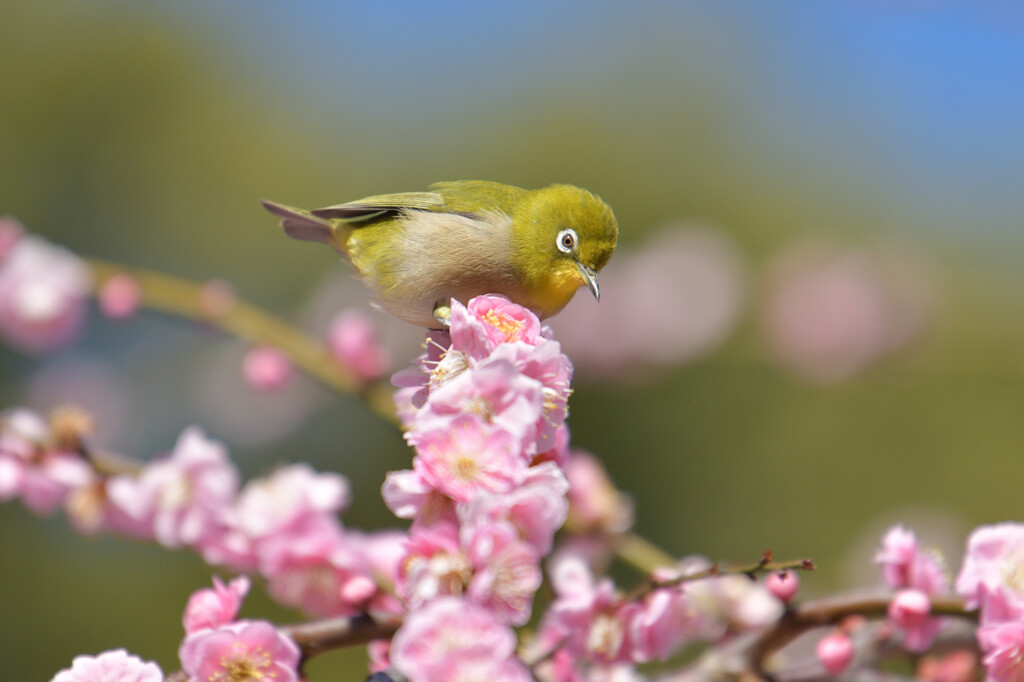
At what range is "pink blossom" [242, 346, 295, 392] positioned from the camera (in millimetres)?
2133

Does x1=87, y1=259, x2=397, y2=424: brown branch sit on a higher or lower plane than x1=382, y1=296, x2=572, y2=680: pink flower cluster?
higher

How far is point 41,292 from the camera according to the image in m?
2.34

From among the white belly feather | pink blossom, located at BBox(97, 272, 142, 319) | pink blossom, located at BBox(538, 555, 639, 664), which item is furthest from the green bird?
pink blossom, located at BBox(97, 272, 142, 319)

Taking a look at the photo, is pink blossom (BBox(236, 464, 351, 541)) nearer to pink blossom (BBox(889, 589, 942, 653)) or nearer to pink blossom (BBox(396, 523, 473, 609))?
pink blossom (BBox(396, 523, 473, 609))

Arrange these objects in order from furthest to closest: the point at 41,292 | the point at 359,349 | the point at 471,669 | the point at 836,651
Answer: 1. the point at 41,292
2. the point at 359,349
3. the point at 836,651
4. the point at 471,669

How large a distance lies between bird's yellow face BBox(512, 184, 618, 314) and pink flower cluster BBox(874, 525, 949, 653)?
0.61 meters

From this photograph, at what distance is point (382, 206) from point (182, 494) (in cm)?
69

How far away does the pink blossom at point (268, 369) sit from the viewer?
213cm

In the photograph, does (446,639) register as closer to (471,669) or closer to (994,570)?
(471,669)

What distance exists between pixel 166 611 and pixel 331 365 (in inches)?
168

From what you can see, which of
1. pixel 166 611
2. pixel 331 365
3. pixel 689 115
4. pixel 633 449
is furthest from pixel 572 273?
pixel 689 115

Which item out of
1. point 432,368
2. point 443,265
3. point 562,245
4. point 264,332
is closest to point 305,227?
point 264,332

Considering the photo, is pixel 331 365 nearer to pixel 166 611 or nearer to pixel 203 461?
pixel 203 461

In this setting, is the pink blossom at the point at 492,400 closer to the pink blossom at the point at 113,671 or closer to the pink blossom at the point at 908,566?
the pink blossom at the point at 113,671
